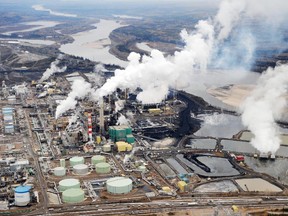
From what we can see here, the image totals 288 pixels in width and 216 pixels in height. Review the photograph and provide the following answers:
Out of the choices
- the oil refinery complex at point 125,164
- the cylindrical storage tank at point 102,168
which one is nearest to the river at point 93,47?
the oil refinery complex at point 125,164

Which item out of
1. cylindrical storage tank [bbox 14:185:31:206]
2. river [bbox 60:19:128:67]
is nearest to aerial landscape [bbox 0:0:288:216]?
cylindrical storage tank [bbox 14:185:31:206]

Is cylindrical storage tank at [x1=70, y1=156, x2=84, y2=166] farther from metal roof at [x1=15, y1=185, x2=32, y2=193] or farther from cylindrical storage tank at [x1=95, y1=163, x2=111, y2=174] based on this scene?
metal roof at [x1=15, y1=185, x2=32, y2=193]

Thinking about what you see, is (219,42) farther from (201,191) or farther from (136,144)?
(201,191)

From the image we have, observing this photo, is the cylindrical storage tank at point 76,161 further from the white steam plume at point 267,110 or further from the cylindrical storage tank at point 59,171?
the white steam plume at point 267,110

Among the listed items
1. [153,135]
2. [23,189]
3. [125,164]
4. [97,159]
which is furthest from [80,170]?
[153,135]

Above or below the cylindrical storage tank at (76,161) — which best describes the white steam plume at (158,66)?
above

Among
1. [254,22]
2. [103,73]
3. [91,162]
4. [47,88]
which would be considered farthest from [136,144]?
[254,22]

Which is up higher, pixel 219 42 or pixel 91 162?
pixel 219 42
